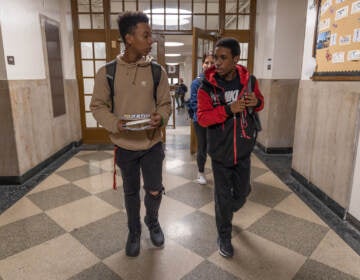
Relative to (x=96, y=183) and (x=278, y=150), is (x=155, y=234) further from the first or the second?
(x=278, y=150)

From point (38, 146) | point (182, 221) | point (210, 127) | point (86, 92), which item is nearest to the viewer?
point (210, 127)

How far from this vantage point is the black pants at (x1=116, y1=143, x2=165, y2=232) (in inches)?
62.9

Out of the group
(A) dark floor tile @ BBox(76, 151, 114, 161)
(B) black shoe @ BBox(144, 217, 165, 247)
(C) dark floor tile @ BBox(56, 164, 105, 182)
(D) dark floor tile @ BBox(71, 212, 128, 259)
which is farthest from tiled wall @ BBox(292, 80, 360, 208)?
(A) dark floor tile @ BBox(76, 151, 114, 161)

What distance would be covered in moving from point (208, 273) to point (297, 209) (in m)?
1.19

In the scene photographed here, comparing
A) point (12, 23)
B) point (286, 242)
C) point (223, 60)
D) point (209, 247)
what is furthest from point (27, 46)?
point (286, 242)

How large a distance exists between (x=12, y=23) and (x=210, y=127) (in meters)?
2.50

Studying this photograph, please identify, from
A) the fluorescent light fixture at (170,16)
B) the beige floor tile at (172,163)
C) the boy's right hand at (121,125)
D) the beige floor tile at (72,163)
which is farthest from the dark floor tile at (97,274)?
the fluorescent light fixture at (170,16)

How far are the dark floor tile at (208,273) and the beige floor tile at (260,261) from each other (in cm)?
4

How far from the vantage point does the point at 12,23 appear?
2.78 m

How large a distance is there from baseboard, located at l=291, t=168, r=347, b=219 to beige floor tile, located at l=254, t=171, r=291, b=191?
0.20 meters

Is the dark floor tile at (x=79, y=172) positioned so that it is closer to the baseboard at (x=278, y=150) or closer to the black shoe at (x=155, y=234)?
the black shoe at (x=155, y=234)

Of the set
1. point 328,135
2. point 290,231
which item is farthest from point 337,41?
point 290,231

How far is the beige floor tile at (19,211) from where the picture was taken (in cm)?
221

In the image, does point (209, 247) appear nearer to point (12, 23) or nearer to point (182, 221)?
point (182, 221)
